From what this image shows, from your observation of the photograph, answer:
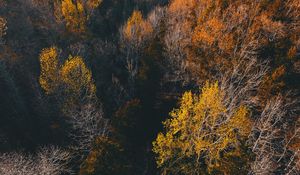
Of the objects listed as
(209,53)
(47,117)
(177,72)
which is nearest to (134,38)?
(177,72)

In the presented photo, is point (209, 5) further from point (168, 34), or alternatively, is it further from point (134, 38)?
point (134, 38)

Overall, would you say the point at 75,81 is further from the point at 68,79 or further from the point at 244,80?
the point at 244,80

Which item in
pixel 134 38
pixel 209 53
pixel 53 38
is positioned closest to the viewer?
pixel 209 53

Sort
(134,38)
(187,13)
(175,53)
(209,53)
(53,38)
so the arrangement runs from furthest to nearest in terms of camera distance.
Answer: (53,38)
(134,38)
(187,13)
(175,53)
(209,53)

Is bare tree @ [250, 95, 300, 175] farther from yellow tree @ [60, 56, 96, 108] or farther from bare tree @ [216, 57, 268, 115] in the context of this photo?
yellow tree @ [60, 56, 96, 108]

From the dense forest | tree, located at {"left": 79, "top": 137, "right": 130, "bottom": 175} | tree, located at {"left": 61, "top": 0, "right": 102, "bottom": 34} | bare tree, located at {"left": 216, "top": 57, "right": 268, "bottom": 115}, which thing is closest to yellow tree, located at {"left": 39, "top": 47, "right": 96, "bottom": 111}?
the dense forest

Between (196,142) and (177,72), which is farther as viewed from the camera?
(177,72)

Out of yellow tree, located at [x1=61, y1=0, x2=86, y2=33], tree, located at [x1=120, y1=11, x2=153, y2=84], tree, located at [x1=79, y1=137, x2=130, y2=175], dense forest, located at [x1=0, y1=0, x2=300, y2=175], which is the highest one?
yellow tree, located at [x1=61, y1=0, x2=86, y2=33]

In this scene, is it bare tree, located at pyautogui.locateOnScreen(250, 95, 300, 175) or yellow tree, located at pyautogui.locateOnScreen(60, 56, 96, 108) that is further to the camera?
yellow tree, located at pyautogui.locateOnScreen(60, 56, 96, 108)
